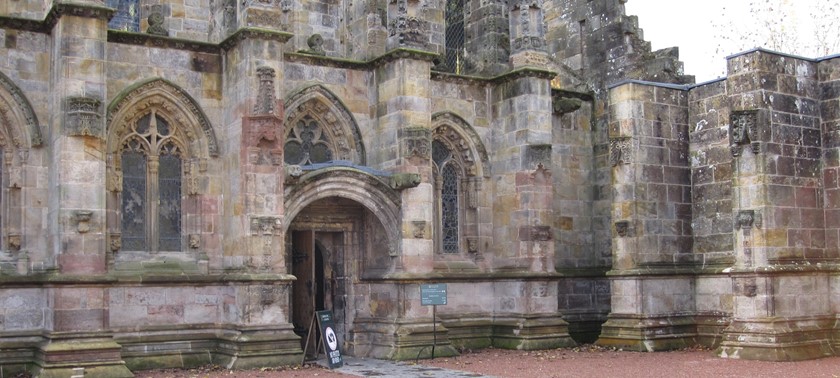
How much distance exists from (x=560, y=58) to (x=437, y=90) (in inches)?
228

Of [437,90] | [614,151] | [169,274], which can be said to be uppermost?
[437,90]

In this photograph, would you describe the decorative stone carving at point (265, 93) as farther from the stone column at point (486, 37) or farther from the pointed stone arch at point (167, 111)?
the stone column at point (486, 37)

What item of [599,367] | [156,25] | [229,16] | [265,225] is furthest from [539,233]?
[156,25]

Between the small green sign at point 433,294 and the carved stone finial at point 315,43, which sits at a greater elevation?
the carved stone finial at point 315,43

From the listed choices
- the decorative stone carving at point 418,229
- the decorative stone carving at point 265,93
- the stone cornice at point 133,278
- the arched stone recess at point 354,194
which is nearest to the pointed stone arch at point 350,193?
the arched stone recess at point 354,194

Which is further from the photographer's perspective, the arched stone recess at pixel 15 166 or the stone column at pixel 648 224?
the stone column at pixel 648 224

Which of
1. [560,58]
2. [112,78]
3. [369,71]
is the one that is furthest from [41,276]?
[560,58]

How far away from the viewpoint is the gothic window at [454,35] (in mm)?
24266

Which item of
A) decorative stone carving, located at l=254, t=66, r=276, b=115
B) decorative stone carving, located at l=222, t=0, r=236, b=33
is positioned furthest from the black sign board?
decorative stone carving, located at l=222, t=0, r=236, b=33

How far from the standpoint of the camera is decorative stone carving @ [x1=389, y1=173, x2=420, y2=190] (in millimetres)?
19234

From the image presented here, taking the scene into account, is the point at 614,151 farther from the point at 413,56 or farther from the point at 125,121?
the point at 125,121

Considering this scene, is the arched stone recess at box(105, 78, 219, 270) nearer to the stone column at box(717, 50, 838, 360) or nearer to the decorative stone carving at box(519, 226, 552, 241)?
the decorative stone carving at box(519, 226, 552, 241)

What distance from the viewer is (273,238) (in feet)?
57.9

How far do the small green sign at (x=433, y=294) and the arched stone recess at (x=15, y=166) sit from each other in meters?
7.00
